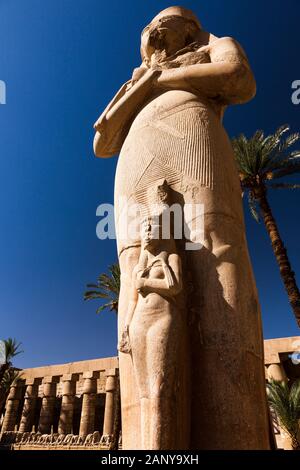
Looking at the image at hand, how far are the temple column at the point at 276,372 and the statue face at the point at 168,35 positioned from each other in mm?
14329

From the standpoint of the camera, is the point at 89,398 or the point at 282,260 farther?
the point at 89,398

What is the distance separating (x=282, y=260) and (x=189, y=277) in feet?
40.1

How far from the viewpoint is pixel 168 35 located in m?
3.50

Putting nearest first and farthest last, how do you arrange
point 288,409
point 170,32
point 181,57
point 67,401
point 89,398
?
point 181,57
point 170,32
point 288,409
point 89,398
point 67,401

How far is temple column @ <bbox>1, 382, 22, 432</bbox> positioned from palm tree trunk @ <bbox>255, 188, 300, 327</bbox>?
67.8 ft

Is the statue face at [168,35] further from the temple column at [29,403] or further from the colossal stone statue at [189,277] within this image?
the temple column at [29,403]

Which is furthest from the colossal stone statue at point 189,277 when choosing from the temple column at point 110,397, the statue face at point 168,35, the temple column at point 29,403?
the temple column at point 29,403

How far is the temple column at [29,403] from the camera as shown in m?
25.0

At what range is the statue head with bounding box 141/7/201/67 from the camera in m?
3.50

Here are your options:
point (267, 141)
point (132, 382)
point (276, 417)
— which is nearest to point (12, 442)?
point (276, 417)

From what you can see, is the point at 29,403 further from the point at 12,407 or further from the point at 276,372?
the point at 276,372

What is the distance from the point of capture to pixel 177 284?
2.11 metres

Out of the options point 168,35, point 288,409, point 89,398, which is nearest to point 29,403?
point 89,398
